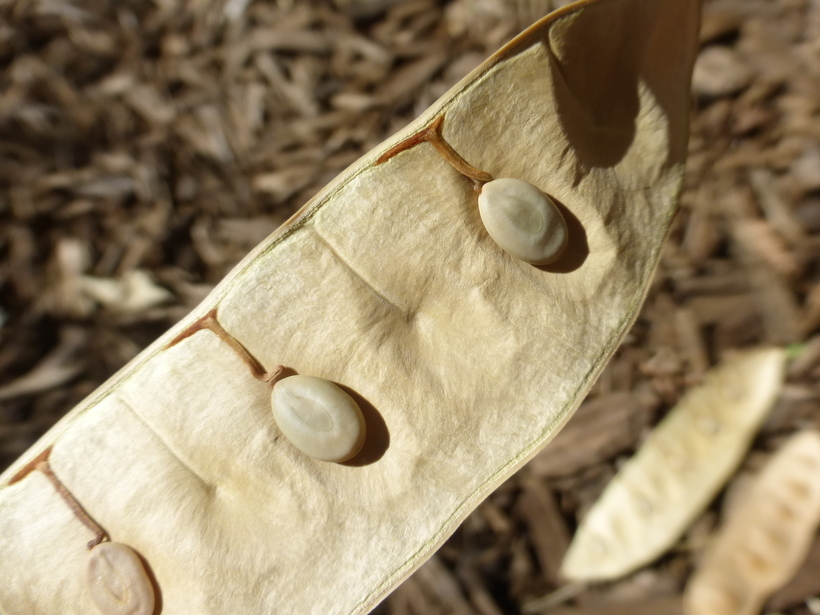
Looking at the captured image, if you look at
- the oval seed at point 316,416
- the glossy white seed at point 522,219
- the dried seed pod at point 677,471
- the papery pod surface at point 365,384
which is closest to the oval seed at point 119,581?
the papery pod surface at point 365,384

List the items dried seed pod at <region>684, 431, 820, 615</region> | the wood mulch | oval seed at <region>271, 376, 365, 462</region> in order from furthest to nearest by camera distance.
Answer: the wood mulch
dried seed pod at <region>684, 431, 820, 615</region>
oval seed at <region>271, 376, 365, 462</region>

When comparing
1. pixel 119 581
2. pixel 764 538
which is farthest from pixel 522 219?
pixel 764 538

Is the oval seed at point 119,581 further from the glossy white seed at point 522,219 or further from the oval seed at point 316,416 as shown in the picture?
the glossy white seed at point 522,219

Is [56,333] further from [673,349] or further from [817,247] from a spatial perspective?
[817,247]

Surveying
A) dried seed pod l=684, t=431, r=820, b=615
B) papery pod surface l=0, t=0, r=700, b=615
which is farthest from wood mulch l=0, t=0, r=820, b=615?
papery pod surface l=0, t=0, r=700, b=615

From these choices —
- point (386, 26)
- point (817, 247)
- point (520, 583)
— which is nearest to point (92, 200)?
point (386, 26)

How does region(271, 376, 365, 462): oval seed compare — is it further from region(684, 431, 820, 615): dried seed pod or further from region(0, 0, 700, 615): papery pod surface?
region(684, 431, 820, 615): dried seed pod
